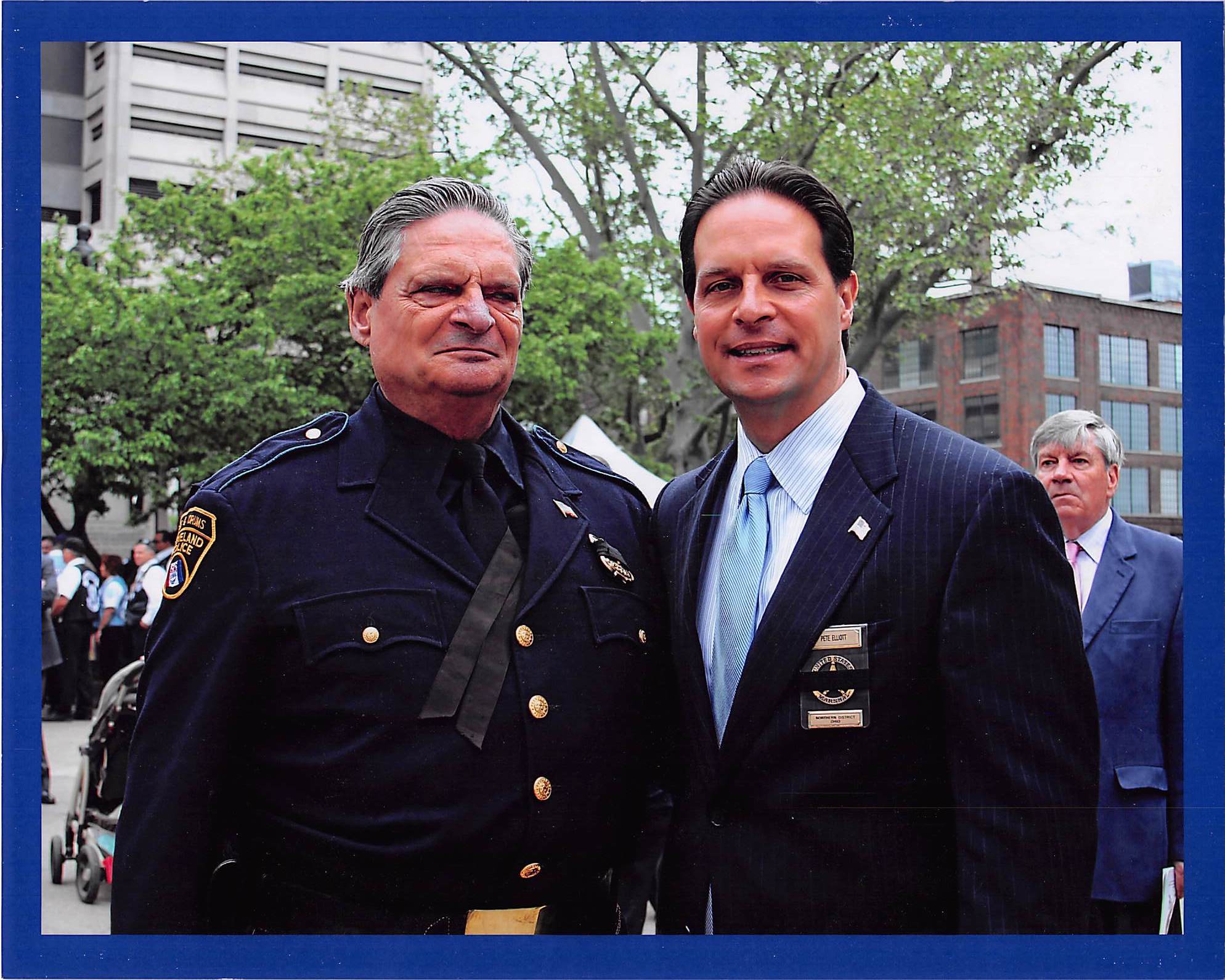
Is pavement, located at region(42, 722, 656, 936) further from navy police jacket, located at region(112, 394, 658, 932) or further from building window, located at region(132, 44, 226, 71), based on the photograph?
building window, located at region(132, 44, 226, 71)

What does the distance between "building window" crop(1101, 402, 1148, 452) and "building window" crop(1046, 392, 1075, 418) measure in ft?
1.17

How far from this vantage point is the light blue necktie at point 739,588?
2.35 metres

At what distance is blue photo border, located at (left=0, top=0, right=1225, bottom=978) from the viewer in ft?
8.30

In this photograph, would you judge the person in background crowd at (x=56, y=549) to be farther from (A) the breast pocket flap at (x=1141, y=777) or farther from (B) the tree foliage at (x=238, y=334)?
(A) the breast pocket flap at (x=1141, y=777)

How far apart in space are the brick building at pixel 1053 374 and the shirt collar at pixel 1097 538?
0.09 metres

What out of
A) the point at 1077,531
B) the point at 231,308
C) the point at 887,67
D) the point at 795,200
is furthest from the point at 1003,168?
the point at 231,308

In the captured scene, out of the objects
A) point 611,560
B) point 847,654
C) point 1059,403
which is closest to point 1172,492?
point 1059,403

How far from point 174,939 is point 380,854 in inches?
21.6

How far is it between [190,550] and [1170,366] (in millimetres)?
2209

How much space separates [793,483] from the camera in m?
2.42

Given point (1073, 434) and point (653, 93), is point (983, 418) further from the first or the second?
point (653, 93)

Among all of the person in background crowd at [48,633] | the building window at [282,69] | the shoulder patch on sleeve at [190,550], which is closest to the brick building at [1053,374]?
the shoulder patch on sleeve at [190,550]

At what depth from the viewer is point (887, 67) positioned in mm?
3859

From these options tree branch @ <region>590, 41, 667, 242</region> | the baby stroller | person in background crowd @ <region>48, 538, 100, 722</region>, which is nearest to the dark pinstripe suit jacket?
tree branch @ <region>590, 41, 667, 242</region>
